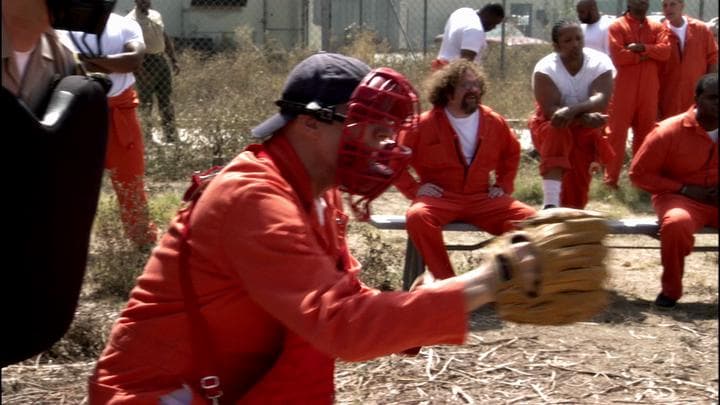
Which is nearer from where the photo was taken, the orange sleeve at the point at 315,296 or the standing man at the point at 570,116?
the orange sleeve at the point at 315,296

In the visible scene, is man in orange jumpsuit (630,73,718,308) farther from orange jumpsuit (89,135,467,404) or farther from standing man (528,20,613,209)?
orange jumpsuit (89,135,467,404)

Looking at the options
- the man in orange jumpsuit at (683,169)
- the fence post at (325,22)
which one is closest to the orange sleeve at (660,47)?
the fence post at (325,22)

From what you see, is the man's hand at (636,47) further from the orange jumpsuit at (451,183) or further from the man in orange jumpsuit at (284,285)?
the man in orange jumpsuit at (284,285)

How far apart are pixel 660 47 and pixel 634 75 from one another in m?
0.34

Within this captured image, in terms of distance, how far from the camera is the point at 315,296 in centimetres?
235

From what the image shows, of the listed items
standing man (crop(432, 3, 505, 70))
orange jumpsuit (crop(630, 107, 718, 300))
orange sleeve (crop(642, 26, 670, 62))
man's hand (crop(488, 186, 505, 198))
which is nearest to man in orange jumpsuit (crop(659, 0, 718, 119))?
orange sleeve (crop(642, 26, 670, 62))

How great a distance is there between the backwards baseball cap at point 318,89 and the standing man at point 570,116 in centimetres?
464

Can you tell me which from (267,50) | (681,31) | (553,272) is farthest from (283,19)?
(553,272)

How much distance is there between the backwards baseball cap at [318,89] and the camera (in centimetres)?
262

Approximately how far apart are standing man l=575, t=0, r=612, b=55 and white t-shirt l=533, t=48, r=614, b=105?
2.56 metres

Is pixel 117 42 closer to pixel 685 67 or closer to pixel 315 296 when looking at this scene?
pixel 315 296

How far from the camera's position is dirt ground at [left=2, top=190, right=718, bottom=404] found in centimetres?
477

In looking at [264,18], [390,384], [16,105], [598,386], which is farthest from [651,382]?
[264,18]

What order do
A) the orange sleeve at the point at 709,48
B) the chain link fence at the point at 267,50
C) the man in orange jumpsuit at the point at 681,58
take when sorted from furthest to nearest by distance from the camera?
the chain link fence at the point at 267,50 → the orange sleeve at the point at 709,48 → the man in orange jumpsuit at the point at 681,58
